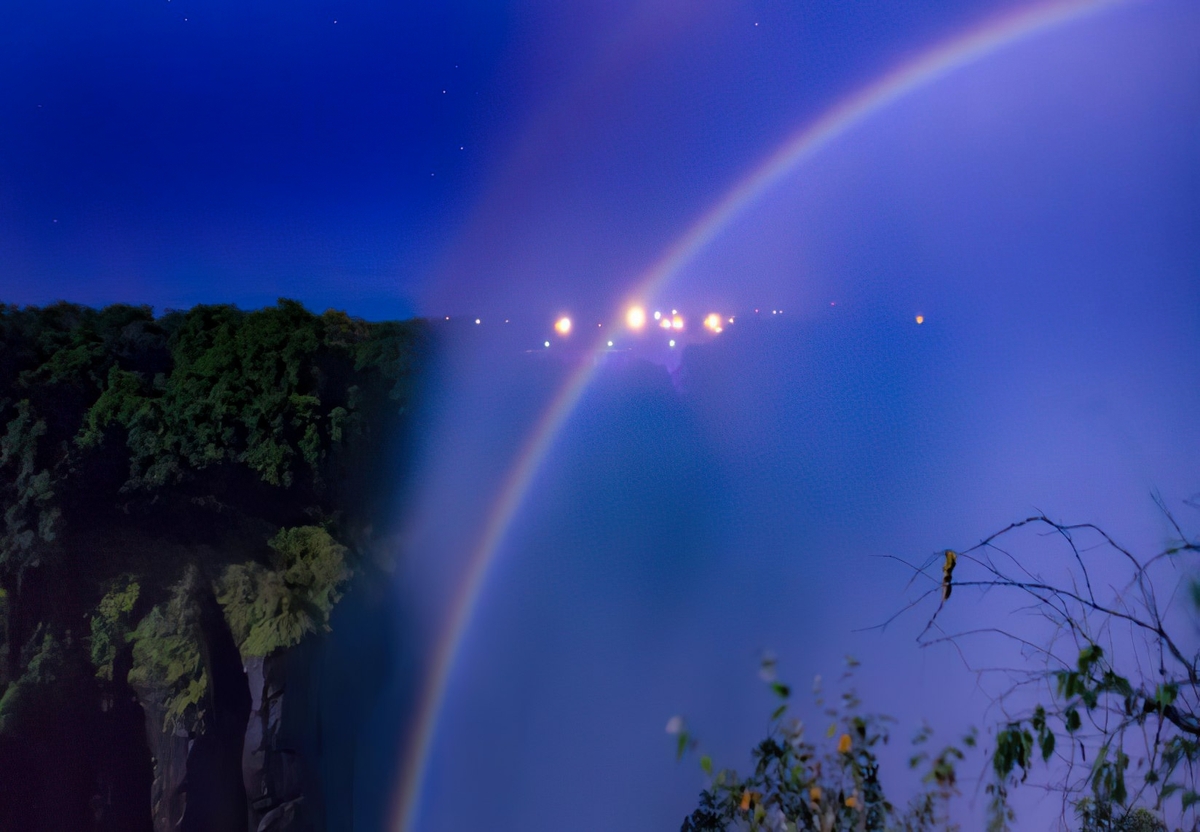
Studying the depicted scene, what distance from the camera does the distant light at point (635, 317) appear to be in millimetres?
9138

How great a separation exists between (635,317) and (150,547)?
5.39 meters

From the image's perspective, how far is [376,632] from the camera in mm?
8570

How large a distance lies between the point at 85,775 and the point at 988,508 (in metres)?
8.31

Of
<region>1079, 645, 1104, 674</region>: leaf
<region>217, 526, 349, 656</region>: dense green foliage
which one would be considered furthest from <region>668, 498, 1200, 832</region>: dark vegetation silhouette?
<region>217, 526, 349, 656</region>: dense green foliage

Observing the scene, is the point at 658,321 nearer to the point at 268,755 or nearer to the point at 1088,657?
the point at 268,755

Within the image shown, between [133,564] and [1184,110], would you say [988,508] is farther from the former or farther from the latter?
[133,564]

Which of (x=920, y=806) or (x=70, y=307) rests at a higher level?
(x=70, y=307)

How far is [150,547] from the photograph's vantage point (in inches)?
293

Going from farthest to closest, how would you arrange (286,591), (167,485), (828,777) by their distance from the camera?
(286,591)
(167,485)
(828,777)

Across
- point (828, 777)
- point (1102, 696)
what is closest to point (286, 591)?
point (828, 777)

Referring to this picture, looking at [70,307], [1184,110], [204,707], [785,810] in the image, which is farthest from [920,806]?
[70,307]

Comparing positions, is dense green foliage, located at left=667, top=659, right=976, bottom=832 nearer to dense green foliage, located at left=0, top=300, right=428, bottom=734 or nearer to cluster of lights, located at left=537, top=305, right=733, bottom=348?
dense green foliage, located at left=0, top=300, right=428, bottom=734

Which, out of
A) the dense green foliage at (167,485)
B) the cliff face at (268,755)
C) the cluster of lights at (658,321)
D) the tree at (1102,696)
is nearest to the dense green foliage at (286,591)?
the dense green foliage at (167,485)

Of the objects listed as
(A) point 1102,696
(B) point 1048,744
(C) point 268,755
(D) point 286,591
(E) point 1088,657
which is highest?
(D) point 286,591
